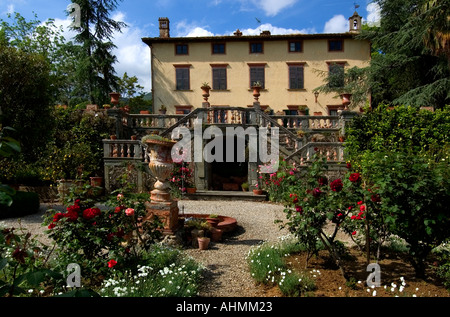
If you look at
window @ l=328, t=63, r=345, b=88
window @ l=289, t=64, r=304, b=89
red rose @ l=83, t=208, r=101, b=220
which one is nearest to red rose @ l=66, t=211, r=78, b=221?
red rose @ l=83, t=208, r=101, b=220

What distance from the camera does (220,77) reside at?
2347 centimetres

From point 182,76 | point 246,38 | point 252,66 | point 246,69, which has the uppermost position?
point 246,38

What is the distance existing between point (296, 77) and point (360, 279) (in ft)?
67.7

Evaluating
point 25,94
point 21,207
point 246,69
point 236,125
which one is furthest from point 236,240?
point 246,69

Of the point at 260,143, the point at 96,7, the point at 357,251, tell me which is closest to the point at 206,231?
the point at 357,251

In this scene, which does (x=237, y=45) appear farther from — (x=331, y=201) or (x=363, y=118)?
(x=331, y=201)

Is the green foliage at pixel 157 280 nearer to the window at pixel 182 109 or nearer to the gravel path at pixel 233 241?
the gravel path at pixel 233 241

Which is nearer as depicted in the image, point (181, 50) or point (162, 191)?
point (162, 191)

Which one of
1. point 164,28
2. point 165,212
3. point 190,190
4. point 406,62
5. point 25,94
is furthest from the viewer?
point 164,28

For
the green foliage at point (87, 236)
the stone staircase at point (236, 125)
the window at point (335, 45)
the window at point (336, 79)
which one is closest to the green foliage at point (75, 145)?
the stone staircase at point (236, 125)

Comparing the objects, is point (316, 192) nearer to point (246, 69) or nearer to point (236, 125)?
point (236, 125)
